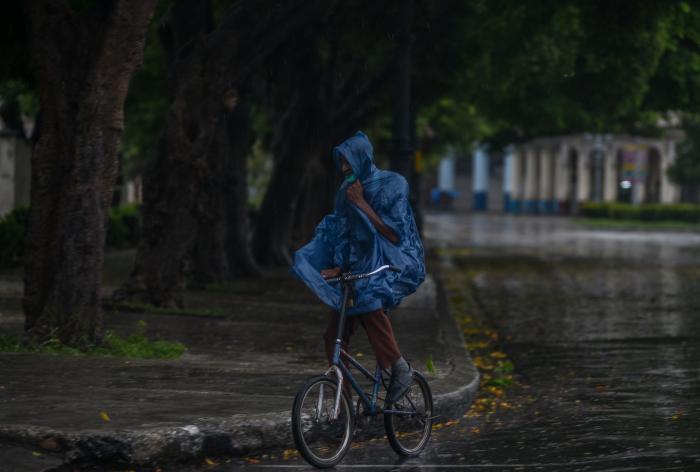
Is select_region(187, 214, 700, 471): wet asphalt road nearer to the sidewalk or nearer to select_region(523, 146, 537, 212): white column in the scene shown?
the sidewalk

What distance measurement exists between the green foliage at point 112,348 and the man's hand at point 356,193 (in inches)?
157

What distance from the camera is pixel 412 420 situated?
8266 mm

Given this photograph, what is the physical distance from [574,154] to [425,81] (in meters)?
71.7

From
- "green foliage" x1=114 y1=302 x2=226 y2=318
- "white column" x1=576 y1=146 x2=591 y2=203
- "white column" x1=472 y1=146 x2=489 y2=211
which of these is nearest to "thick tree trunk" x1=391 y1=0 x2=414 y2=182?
"green foliage" x1=114 y1=302 x2=226 y2=318

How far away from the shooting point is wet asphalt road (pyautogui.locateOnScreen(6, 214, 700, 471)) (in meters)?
7.86

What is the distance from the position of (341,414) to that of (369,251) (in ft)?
3.06

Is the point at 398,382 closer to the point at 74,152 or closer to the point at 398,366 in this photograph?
the point at 398,366

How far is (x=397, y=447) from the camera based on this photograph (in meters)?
8.05

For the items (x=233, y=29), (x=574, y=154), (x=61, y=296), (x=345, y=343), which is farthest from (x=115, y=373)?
(x=574, y=154)

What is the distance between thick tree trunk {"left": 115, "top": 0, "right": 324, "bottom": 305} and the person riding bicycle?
23.0ft

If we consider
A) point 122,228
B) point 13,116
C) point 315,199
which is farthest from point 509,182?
point 13,116

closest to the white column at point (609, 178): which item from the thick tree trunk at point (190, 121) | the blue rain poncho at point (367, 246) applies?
the thick tree trunk at point (190, 121)

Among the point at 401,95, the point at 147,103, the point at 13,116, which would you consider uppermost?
the point at 147,103

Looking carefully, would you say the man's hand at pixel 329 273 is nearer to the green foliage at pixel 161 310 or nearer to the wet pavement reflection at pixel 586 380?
the wet pavement reflection at pixel 586 380
